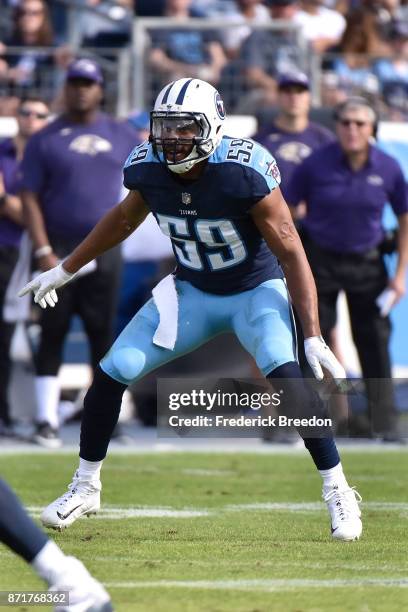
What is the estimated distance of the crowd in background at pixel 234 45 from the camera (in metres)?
10.6

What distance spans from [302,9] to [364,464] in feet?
19.2

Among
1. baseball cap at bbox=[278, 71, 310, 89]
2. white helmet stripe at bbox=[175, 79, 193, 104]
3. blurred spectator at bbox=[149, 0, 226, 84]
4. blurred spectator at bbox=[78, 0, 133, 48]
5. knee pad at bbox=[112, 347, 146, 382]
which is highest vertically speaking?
white helmet stripe at bbox=[175, 79, 193, 104]

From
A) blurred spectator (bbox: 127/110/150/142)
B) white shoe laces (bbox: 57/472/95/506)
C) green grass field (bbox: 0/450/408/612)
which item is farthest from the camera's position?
blurred spectator (bbox: 127/110/150/142)

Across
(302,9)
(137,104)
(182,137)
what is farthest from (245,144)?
(302,9)

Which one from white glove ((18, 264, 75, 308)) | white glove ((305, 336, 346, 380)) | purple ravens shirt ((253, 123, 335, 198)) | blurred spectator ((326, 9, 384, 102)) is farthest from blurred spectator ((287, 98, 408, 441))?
white glove ((305, 336, 346, 380))

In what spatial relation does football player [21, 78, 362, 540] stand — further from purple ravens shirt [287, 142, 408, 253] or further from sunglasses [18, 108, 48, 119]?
sunglasses [18, 108, 48, 119]

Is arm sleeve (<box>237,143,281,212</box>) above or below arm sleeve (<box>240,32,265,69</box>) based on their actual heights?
above

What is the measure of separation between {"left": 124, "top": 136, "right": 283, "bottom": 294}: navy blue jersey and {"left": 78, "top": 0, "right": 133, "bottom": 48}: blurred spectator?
6.36 m

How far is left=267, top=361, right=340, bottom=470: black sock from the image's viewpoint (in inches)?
192

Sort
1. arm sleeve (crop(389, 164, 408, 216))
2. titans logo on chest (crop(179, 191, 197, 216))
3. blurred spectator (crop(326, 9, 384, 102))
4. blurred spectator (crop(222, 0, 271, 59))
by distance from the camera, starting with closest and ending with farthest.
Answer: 1. titans logo on chest (crop(179, 191, 197, 216))
2. arm sleeve (crop(389, 164, 408, 216))
3. blurred spectator (crop(222, 0, 271, 59))
4. blurred spectator (crop(326, 9, 384, 102))

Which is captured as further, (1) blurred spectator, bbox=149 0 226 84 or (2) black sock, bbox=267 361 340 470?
(1) blurred spectator, bbox=149 0 226 84

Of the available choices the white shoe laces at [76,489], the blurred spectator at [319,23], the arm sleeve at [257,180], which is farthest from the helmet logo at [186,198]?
the blurred spectator at [319,23]

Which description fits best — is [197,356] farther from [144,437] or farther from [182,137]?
[182,137]

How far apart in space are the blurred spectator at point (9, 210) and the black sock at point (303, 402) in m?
4.00
